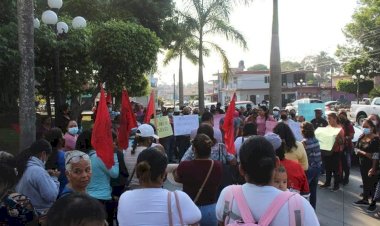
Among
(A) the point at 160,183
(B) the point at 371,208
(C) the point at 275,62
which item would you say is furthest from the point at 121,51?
(A) the point at 160,183

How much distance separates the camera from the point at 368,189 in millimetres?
8258

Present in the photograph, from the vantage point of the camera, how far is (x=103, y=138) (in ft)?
16.3

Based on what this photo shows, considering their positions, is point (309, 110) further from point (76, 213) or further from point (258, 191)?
point (76, 213)

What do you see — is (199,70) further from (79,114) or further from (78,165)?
(78,165)

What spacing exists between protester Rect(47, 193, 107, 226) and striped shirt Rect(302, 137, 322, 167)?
5.55m

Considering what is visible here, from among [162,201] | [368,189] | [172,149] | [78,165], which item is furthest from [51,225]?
[172,149]

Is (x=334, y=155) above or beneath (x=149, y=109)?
beneath

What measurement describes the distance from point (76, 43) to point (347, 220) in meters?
10.7

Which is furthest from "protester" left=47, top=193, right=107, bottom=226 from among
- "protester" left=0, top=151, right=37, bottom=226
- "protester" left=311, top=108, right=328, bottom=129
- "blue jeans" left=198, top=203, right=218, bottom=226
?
"protester" left=311, top=108, right=328, bottom=129

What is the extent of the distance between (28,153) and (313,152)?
15.1 ft

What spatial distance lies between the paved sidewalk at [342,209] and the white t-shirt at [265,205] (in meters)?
4.93

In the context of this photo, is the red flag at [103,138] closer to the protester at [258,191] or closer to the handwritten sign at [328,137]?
the protester at [258,191]

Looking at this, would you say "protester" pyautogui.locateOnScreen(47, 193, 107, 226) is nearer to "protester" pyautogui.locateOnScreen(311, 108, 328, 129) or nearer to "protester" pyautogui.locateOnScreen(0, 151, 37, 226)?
"protester" pyautogui.locateOnScreen(0, 151, 37, 226)

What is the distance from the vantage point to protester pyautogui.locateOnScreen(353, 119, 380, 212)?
787 centimetres
